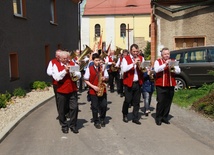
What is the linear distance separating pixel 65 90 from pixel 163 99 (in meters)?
2.37

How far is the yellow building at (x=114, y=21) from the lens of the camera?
177 feet

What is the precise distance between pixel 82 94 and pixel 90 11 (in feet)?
145

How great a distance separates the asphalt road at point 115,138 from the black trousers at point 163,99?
0.96ft

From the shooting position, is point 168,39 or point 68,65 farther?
point 168,39

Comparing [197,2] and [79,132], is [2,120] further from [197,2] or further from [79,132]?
[197,2]

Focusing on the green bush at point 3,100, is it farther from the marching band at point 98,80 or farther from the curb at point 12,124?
the marching band at point 98,80

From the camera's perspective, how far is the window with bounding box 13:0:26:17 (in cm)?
1285

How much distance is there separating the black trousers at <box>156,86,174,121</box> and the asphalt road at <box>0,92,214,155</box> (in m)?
0.29

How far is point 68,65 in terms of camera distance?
21.2 feet

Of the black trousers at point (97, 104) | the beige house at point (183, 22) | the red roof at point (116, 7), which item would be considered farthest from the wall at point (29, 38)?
the red roof at point (116, 7)

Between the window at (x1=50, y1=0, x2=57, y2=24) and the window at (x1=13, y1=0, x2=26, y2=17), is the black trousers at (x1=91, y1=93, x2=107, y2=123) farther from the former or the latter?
the window at (x1=50, y1=0, x2=57, y2=24)

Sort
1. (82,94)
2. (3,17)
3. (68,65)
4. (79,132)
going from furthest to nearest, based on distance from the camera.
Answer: (82,94) → (3,17) → (79,132) → (68,65)

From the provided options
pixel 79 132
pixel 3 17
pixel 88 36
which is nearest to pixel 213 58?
pixel 79 132

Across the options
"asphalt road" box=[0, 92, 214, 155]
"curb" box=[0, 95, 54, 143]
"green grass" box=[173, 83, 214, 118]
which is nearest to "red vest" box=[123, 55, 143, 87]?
"asphalt road" box=[0, 92, 214, 155]
